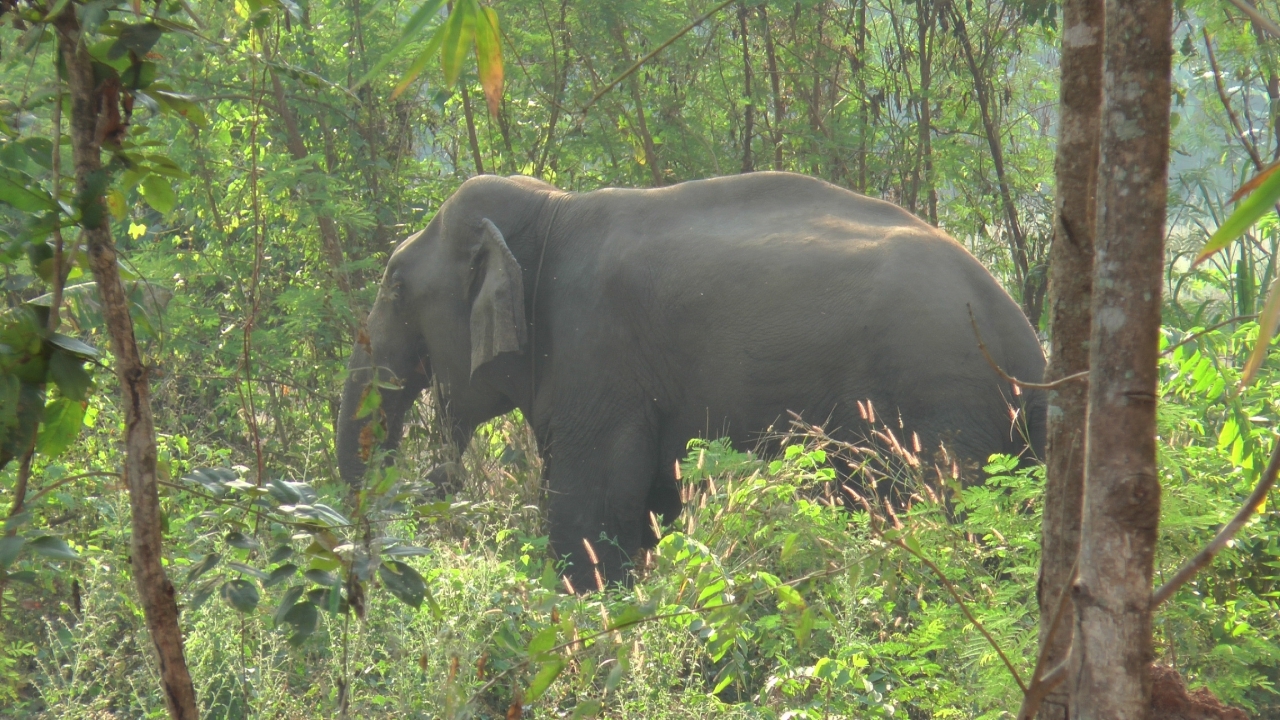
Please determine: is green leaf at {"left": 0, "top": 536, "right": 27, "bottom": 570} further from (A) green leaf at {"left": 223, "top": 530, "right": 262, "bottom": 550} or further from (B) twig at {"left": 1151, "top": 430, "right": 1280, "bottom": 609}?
(B) twig at {"left": 1151, "top": 430, "right": 1280, "bottom": 609}

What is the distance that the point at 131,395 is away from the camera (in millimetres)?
1700

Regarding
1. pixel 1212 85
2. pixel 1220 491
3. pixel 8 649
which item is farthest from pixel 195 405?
pixel 1212 85

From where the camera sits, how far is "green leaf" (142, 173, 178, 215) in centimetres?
181

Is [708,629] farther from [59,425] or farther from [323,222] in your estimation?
[323,222]

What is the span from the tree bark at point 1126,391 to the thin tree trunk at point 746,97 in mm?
6727

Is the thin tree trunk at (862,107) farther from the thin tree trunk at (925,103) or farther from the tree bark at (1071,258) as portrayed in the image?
the tree bark at (1071,258)

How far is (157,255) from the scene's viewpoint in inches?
255

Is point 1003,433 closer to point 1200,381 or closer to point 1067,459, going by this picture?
point 1200,381

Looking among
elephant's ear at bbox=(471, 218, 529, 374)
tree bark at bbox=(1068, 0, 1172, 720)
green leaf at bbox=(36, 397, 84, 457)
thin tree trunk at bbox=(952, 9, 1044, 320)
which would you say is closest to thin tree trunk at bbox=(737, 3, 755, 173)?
thin tree trunk at bbox=(952, 9, 1044, 320)

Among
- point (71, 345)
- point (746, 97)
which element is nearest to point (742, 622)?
point (71, 345)

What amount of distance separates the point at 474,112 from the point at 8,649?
5686 millimetres

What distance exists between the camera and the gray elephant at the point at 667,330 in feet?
16.0

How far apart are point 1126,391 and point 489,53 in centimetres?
70

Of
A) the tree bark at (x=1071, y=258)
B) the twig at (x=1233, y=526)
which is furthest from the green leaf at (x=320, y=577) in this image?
the twig at (x=1233, y=526)
